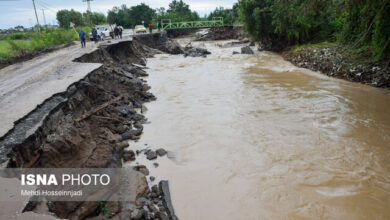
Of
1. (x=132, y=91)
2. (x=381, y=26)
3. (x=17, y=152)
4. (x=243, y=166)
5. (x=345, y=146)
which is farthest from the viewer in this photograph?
(x=132, y=91)

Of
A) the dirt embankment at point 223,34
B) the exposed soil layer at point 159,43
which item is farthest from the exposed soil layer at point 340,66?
the dirt embankment at point 223,34

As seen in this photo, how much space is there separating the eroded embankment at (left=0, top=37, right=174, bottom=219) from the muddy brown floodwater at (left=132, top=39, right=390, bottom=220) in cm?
69

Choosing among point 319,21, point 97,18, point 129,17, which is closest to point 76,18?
point 97,18

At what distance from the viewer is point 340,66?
14172 millimetres

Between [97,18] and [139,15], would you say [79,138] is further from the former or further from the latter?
[97,18]

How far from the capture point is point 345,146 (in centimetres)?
682

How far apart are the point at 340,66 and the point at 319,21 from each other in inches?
273

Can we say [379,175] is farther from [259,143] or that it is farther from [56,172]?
[56,172]

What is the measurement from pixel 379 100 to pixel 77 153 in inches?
426

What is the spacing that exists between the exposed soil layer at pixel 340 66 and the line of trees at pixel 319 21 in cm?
84

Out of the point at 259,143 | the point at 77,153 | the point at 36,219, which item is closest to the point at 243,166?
the point at 259,143

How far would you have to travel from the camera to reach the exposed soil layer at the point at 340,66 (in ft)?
38.5

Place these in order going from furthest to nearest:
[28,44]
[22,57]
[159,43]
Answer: [159,43] → [28,44] → [22,57]

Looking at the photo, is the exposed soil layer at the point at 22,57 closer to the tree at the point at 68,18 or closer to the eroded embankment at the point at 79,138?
the eroded embankment at the point at 79,138
